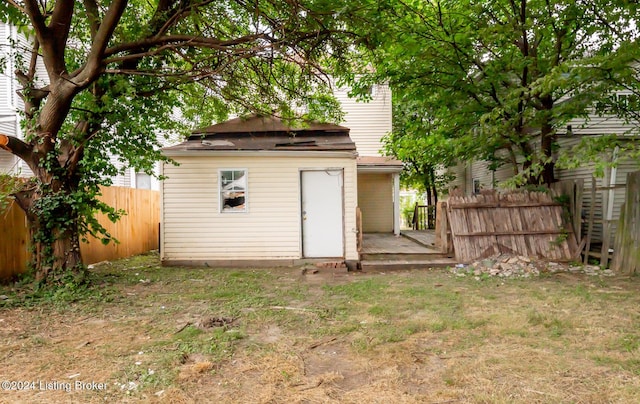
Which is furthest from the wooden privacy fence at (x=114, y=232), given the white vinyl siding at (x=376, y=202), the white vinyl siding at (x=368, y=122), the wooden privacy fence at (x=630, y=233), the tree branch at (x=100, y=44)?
the wooden privacy fence at (x=630, y=233)

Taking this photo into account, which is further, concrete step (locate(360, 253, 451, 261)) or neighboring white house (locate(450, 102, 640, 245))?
concrete step (locate(360, 253, 451, 261))

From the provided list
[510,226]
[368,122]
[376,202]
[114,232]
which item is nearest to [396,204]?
[376,202]

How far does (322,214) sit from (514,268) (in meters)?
4.20

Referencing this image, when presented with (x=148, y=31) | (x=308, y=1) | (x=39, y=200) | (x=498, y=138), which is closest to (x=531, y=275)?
(x=498, y=138)

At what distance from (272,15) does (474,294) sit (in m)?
6.39

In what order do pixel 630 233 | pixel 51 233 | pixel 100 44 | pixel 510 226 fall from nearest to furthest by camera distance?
pixel 100 44 < pixel 51 233 < pixel 630 233 < pixel 510 226

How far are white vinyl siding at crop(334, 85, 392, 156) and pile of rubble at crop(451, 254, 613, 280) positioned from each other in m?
6.58

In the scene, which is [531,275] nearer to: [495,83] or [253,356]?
[495,83]

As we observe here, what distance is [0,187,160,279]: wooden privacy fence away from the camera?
6.36m

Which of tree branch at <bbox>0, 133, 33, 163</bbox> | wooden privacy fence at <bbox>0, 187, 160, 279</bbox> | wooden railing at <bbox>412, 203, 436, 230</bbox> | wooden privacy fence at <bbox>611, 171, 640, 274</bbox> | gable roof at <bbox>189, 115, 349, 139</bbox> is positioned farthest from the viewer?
wooden railing at <bbox>412, 203, 436, 230</bbox>

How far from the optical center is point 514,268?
24.8 feet

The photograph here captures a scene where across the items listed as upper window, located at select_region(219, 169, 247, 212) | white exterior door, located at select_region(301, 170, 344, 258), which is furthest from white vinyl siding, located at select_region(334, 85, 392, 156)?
upper window, located at select_region(219, 169, 247, 212)

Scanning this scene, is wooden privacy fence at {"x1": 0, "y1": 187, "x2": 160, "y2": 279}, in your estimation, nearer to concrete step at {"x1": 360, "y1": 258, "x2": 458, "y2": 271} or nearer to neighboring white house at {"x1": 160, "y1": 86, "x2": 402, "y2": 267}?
neighboring white house at {"x1": 160, "y1": 86, "x2": 402, "y2": 267}

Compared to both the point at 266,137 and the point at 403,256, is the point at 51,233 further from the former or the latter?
the point at 403,256
